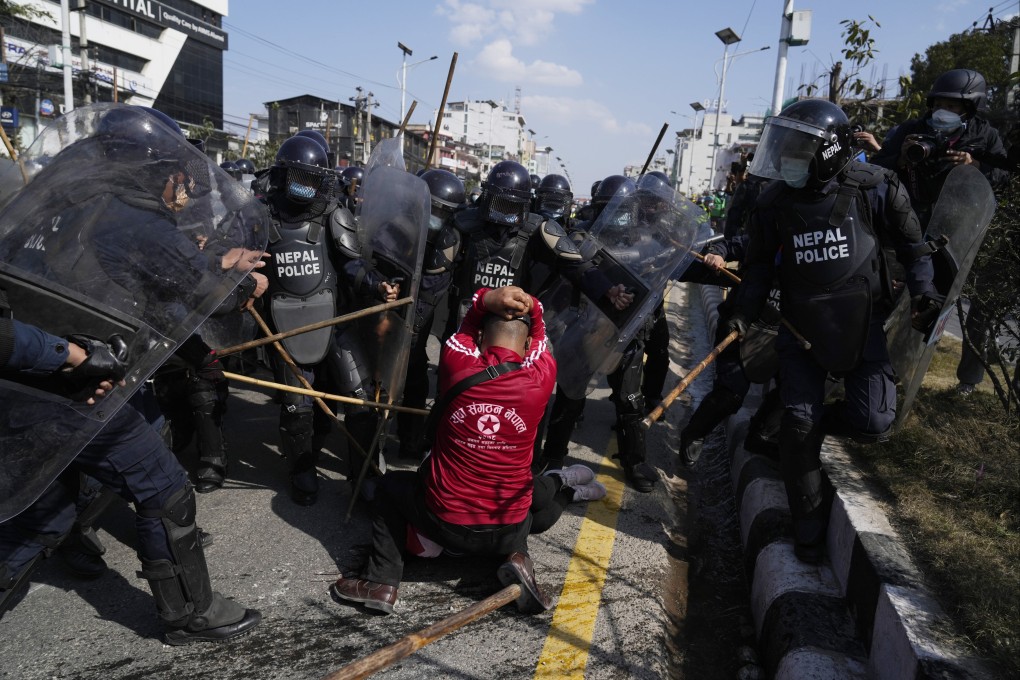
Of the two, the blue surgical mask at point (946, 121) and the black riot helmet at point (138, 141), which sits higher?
the blue surgical mask at point (946, 121)

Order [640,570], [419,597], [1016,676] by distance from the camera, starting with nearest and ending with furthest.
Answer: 1. [1016,676]
2. [419,597]
3. [640,570]

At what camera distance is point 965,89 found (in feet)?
13.4

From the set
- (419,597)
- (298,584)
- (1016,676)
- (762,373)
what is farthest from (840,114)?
(298,584)

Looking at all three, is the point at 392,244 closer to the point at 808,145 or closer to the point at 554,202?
the point at 808,145

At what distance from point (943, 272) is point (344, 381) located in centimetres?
303

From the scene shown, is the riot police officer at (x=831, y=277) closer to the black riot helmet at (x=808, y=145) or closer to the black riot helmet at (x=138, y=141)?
the black riot helmet at (x=808, y=145)

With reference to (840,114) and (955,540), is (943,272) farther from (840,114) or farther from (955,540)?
(955,540)

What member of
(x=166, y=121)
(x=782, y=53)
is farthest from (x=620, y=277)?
(x=782, y=53)

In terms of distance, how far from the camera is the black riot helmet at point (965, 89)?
13.4 ft

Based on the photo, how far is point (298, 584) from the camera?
3074 millimetres

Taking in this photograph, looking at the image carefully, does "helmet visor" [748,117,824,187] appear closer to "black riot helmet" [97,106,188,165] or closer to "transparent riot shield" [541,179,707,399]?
"transparent riot shield" [541,179,707,399]

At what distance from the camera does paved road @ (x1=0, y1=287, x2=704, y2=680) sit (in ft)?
8.41

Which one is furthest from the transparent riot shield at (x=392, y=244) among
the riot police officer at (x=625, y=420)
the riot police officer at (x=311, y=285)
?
the riot police officer at (x=625, y=420)

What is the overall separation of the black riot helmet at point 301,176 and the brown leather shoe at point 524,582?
231 cm
